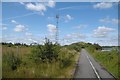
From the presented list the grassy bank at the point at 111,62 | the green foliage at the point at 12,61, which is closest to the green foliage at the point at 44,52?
the green foliage at the point at 12,61

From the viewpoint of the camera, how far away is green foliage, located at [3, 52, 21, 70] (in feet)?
67.7

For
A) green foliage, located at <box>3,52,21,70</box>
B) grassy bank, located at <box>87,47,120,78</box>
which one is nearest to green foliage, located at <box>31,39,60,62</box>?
green foliage, located at <box>3,52,21,70</box>

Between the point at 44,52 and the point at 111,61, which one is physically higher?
the point at 44,52

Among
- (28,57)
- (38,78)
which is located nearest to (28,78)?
(38,78)

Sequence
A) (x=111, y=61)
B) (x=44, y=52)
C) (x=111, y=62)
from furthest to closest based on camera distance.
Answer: (x=111, y=61) < (x=111, y=62) < (x=44, y=52)

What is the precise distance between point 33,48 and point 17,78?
10563mm

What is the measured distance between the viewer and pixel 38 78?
15.7 meters

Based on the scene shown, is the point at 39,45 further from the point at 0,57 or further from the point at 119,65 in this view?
the point at 119,65

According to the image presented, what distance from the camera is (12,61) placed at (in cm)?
2097

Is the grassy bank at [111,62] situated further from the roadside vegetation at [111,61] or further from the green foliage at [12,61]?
the green foliage at [12,61]

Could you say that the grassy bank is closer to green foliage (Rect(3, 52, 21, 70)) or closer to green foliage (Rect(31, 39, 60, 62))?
green foliage (Rect(31, 39, 60, 62))

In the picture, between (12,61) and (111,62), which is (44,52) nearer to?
(12,61)

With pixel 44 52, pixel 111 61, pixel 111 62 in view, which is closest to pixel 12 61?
pixel 44 52

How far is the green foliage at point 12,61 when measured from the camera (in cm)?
2065
